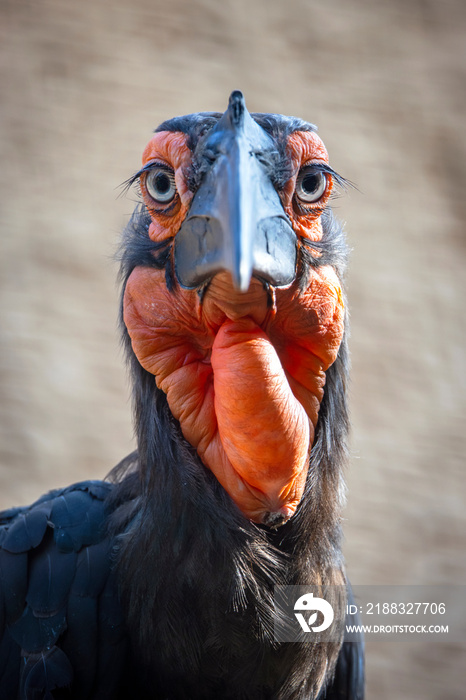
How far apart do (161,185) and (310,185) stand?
405mm

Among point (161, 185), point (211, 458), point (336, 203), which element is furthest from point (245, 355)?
point (336, 203)

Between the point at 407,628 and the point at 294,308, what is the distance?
2.54 m

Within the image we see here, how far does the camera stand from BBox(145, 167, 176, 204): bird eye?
1974 mm

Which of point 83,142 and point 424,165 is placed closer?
point 83,142

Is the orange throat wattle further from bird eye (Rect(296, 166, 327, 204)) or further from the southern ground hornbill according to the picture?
bird eye (Rect(296, 166, 327, 204))

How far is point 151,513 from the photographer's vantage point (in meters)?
2.04

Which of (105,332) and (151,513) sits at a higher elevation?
(105,332)

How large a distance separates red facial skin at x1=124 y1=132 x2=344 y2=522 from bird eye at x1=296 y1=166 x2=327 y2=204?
2 centimetres

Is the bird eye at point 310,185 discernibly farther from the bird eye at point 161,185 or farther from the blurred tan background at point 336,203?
the blurred tan background at point 336,203

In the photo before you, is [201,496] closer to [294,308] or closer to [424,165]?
[294,308]

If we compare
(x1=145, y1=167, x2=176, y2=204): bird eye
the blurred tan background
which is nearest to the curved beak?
(x1=145, y1=167, x2=176, y2=204): bird eye

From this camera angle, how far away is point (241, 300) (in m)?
1.84

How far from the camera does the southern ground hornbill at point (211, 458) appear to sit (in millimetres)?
1843

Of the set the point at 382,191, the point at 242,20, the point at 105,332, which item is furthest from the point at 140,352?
the point at 242,20
